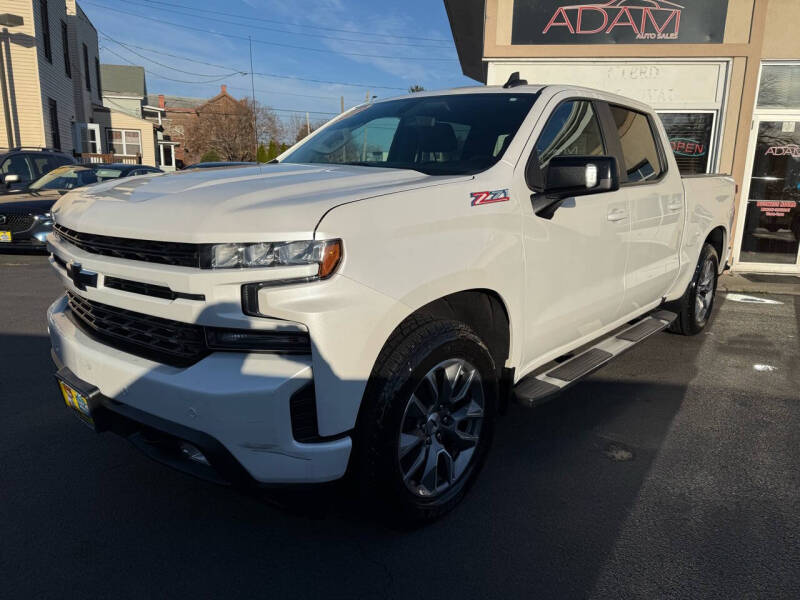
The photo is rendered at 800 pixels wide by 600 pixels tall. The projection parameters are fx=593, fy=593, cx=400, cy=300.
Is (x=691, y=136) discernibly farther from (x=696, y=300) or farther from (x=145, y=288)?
(x=145, y=288)

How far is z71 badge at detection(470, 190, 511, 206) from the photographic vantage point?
8.39ft

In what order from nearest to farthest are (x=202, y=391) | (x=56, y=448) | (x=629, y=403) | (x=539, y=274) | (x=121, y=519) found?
(x=202, y=391), (x=121, y=519), (x=539, y=274), (x=56, y=448), (x=629, y=403)

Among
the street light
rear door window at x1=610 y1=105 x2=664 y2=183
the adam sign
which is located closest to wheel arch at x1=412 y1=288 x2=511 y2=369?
rear door window at x1=610 y1=105 x2=664 y2=183

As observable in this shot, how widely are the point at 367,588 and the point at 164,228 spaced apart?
5.03 ft

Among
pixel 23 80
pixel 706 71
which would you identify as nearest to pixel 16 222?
pixel 706 71

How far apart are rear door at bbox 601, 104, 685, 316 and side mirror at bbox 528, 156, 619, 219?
873 mm

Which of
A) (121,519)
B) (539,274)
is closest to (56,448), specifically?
(121,519)

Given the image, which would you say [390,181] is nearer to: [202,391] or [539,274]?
[539,274]

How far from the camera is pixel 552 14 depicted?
900 cm

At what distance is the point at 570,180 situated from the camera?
9.12 ft

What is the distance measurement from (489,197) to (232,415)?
1.44 meters

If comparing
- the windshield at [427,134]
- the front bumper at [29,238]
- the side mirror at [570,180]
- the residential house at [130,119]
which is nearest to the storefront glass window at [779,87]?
the windshield at [427,134]

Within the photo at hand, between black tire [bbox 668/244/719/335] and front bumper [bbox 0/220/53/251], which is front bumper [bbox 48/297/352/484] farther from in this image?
front bumper [bbox 0/220/53/251]

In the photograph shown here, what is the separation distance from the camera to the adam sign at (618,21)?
8641 mm
